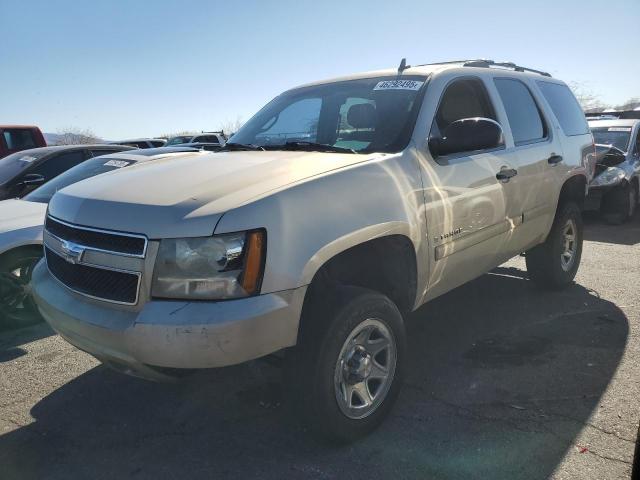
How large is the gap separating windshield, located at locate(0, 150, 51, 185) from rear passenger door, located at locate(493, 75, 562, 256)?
5.49m

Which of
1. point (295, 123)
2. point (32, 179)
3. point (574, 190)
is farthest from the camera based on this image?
point (32, 179)

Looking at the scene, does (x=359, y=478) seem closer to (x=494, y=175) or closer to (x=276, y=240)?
(x=276, y=240)

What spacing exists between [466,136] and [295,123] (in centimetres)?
133

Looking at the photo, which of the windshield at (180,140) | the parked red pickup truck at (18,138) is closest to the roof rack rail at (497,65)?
the parked red pickup truck at (18,138)

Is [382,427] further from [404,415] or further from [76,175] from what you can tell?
[76,175]

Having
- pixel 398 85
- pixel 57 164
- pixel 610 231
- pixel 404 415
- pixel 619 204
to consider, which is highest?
pixel 398 85

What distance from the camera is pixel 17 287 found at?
15.4 ft

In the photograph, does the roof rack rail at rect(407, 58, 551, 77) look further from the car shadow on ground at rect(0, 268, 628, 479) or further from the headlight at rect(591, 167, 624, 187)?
the headlight at rect(591, 167, 624, 187)

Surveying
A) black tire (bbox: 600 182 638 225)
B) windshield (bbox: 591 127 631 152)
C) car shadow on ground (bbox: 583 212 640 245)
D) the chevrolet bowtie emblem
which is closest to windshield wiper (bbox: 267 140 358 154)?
the chevrolet bowtie emblem

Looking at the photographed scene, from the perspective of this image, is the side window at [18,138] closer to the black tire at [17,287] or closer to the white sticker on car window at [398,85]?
the black tire at [17,287]

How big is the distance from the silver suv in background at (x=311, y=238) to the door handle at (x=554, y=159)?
550 mm

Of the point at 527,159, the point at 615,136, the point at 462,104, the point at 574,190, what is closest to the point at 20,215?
the point at 462,104

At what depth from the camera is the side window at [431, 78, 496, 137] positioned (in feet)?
11.4

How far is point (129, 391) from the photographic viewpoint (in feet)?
11.4
